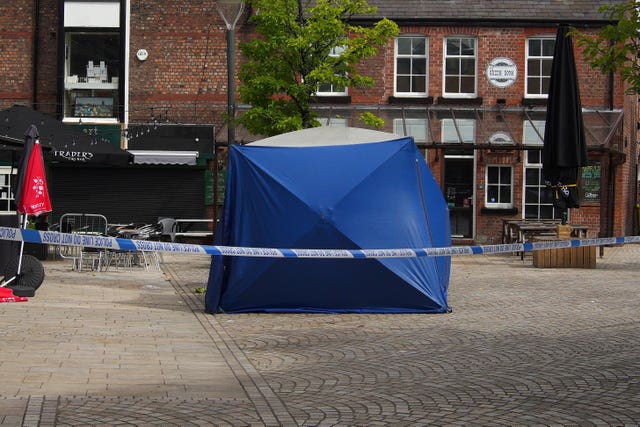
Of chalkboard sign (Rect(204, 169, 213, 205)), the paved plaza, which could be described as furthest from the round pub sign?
the paved plaza

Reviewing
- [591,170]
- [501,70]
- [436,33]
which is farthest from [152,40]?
[591,170]

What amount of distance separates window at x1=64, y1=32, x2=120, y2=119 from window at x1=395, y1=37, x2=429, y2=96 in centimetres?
784

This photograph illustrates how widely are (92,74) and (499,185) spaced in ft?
38.3

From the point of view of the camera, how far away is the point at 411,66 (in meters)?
26.4

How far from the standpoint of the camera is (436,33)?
26.2 metres

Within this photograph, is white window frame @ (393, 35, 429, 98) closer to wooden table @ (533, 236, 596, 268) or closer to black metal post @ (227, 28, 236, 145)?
wooden table @ (533, 236, 596, 268)

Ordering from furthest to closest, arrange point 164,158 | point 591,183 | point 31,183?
point 591,183 < point 164,158 < point 31,183

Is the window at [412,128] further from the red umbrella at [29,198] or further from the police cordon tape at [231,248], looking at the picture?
the red umbrella at [29,198]

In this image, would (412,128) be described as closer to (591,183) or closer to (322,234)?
(591,183)

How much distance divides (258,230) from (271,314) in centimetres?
104

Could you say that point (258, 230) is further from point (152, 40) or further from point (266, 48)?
point (152, 40)

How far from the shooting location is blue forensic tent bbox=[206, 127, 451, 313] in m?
11.4

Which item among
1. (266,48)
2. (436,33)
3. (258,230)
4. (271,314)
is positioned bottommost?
(271,314)

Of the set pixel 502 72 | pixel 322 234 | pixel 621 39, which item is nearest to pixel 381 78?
pixel 502 72
